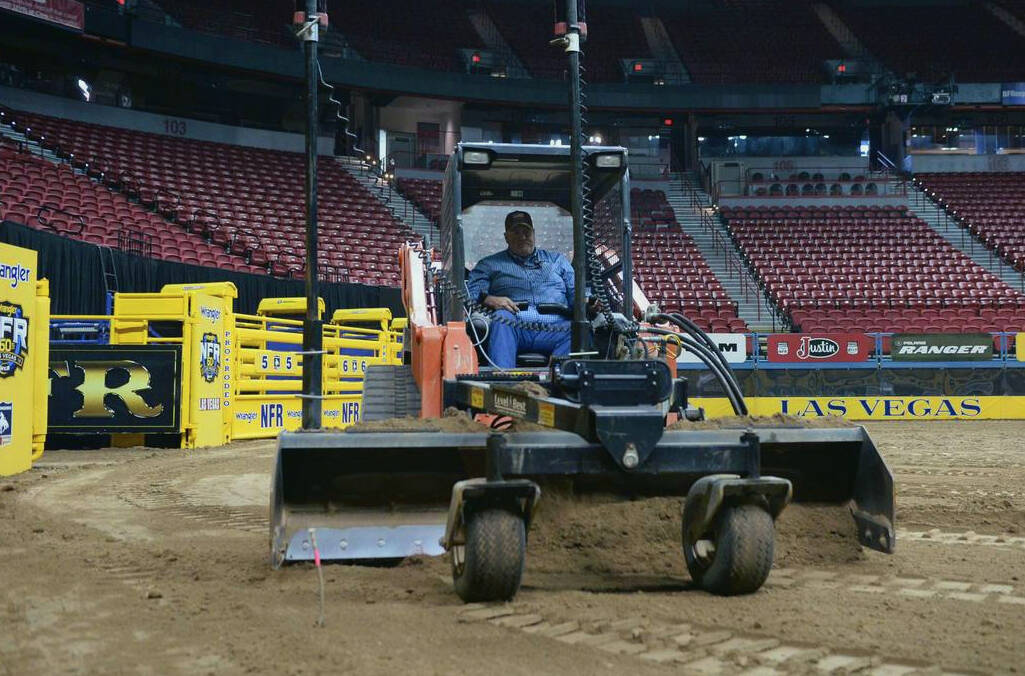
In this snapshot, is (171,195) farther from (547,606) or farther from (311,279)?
(547,606)

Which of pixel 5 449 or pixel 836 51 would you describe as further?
pixel 836 51

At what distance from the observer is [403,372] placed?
6965 mm

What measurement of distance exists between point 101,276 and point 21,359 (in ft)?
20.4

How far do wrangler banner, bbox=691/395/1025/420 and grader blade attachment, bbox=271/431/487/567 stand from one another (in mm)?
13579

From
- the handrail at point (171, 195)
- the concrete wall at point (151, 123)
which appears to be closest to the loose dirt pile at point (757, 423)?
the handrail at point (171, 195)

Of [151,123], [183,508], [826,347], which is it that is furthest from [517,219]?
[151,123]

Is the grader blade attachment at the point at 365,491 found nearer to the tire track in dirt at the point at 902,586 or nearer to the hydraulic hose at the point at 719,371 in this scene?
the hydraulic hose at the point at 719,371

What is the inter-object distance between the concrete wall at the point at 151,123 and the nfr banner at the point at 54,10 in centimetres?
281

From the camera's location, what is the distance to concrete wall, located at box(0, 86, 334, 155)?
27016 mm

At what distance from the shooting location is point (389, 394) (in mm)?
7004

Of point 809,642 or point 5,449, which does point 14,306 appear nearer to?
point 5,449

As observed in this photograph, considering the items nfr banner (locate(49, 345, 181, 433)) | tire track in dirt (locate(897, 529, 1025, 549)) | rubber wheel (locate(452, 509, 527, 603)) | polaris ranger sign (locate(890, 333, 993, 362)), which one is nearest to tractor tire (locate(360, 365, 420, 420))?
rubber wheel (locate(452, 509, 527, 603))

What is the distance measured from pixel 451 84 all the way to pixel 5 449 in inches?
1012

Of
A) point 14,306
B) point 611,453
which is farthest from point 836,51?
point 611,453
